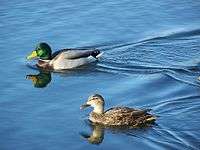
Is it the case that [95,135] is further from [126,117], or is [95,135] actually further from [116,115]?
[126,117]

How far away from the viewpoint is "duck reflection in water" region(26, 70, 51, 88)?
60.8ft

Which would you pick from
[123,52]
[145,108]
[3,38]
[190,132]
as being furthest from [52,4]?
[190,132]

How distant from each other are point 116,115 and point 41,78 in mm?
4370

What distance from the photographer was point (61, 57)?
1977 centimetres

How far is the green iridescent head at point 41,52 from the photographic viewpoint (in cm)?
1989

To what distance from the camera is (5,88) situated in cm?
1781

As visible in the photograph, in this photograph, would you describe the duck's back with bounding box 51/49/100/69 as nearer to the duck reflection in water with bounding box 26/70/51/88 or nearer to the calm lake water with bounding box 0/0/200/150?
the calm lake water with bounding box 0/0/200/150

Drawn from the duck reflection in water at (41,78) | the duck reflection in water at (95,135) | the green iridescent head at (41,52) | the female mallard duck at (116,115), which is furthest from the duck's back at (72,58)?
the duck reflection in water at (95,135)

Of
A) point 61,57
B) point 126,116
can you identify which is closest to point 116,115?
point 126,116

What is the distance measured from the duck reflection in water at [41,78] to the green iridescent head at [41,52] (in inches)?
17.8

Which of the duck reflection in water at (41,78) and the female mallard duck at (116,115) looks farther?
the duck reflection in water at (41,78)

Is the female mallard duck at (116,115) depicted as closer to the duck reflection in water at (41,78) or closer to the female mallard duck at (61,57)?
the duck reflection in water at (41,78)

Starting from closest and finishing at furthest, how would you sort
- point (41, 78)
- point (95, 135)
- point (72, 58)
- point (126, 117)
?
point (95, 135)
point (126, 117)
point (41, 78)
point (72, 58)

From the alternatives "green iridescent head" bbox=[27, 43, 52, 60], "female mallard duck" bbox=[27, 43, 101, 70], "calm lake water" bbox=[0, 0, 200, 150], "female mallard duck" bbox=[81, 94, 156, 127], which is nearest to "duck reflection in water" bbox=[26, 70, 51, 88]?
"calm lake water" bbox=[0, 0, 200, 150]
